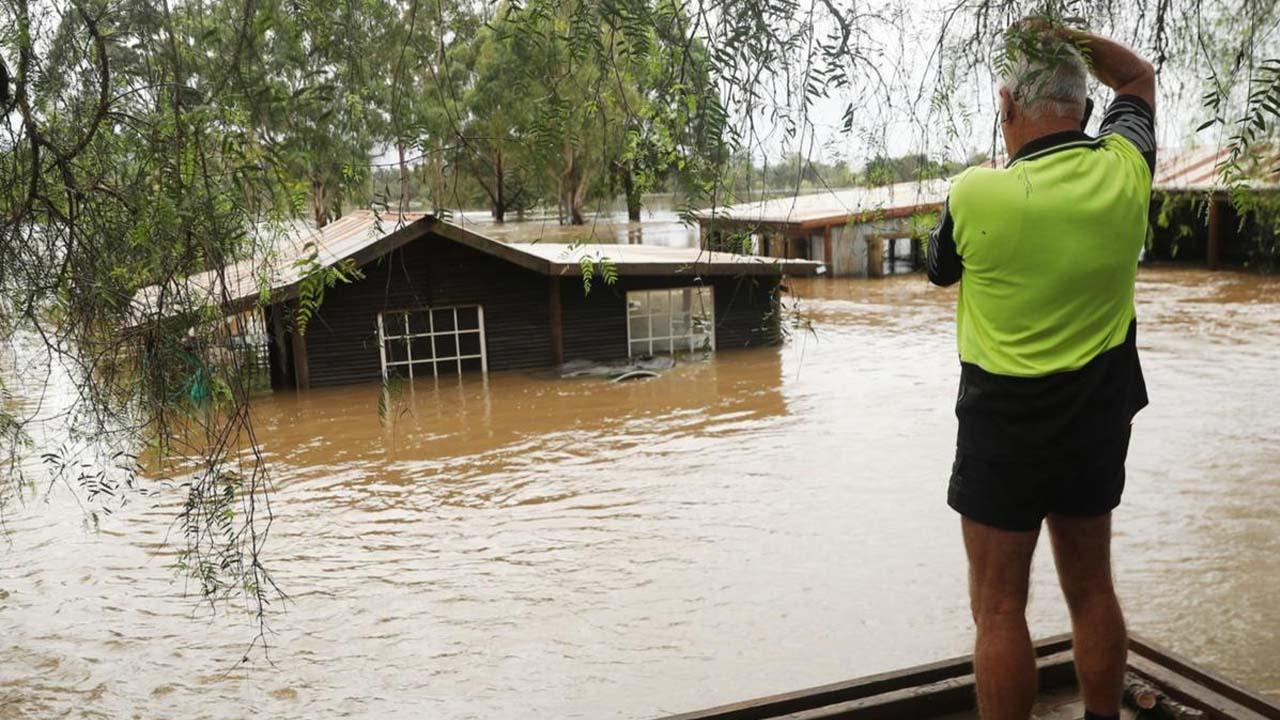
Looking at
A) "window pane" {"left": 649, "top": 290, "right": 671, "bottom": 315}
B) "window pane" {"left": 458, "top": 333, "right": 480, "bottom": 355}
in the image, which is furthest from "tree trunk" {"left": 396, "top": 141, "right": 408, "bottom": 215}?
"window pane" {"left": 649, "top": 290, "right": 671, "bottom": 315}

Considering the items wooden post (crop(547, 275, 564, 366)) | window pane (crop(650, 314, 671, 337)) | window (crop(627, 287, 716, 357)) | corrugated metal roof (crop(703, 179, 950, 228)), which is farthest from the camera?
window pane (crop(650, 314, 671, 337))

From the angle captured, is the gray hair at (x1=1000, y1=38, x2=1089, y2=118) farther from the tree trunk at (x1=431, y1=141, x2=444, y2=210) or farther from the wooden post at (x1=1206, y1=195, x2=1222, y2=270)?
the wooden post at (x1=1206, y1=195, x2=1222, y2=270)

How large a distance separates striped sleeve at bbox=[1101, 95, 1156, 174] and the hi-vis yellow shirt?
65 millimetres

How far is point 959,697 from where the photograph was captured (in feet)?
10.8

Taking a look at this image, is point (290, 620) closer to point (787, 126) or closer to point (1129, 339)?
point (787, 126)

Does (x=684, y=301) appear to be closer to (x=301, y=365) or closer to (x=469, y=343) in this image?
(x=469, y=343)

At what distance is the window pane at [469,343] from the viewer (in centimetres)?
1847

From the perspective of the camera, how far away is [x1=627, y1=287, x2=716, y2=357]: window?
19.5 m

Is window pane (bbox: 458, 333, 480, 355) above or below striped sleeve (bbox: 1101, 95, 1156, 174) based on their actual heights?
below

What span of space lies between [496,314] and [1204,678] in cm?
1593

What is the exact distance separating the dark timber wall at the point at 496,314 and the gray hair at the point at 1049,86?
14.7 meters

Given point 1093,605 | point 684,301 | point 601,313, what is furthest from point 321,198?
point 684,301

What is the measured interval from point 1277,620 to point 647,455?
24.3 feet

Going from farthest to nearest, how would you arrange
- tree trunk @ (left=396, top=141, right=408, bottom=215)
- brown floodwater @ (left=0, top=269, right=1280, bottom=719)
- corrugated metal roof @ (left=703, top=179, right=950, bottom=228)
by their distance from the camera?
brown floodwater @ (left=0, top=269, right=1280, bottom=719) < corrugated metal roof @ (left=703, top=179, right=950, bottom=228) < tree trunk @ (left=396, top=141, right=408, bottom=215)
